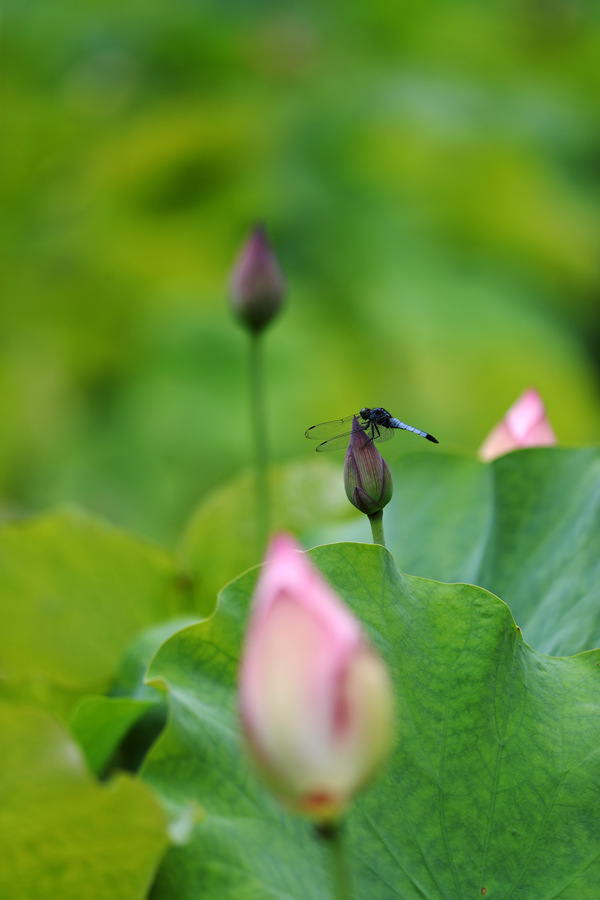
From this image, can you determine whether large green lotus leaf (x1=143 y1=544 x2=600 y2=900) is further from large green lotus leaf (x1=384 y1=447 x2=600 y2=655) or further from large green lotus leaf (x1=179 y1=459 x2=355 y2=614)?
large green lotus leaf (x1=179 y1=459 x2=355 y2=614)

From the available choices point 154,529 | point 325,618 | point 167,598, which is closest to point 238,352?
point 154,529

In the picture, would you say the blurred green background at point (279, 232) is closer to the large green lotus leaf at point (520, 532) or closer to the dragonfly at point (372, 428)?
the dragonfly at point (372, 428)

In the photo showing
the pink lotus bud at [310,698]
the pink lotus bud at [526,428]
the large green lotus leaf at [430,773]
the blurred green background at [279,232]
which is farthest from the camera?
the blurred green background at [279,232]

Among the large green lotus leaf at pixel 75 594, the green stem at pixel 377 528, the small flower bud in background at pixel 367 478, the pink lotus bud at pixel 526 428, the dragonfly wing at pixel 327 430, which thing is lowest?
the large green lotus leaf at pixel 75 594

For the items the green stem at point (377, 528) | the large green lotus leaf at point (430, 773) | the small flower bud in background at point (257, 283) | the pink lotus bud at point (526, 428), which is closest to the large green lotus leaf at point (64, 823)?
the large green lotus leaf at point (430, 773)

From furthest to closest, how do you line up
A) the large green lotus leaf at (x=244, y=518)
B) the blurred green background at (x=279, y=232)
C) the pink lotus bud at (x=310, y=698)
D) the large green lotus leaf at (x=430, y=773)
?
1. the blurred green background at (x=279, y=232)
2. the large green lotus leaf at (x=244, y=518)
3. the large green lotus leaf at (x=430, y=773)
4. the pink lotus bud at (x=310, y=698)

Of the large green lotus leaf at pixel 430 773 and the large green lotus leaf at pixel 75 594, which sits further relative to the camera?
the large green lotus leaf at pixel 75 594

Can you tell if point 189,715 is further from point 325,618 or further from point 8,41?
point 8,41
